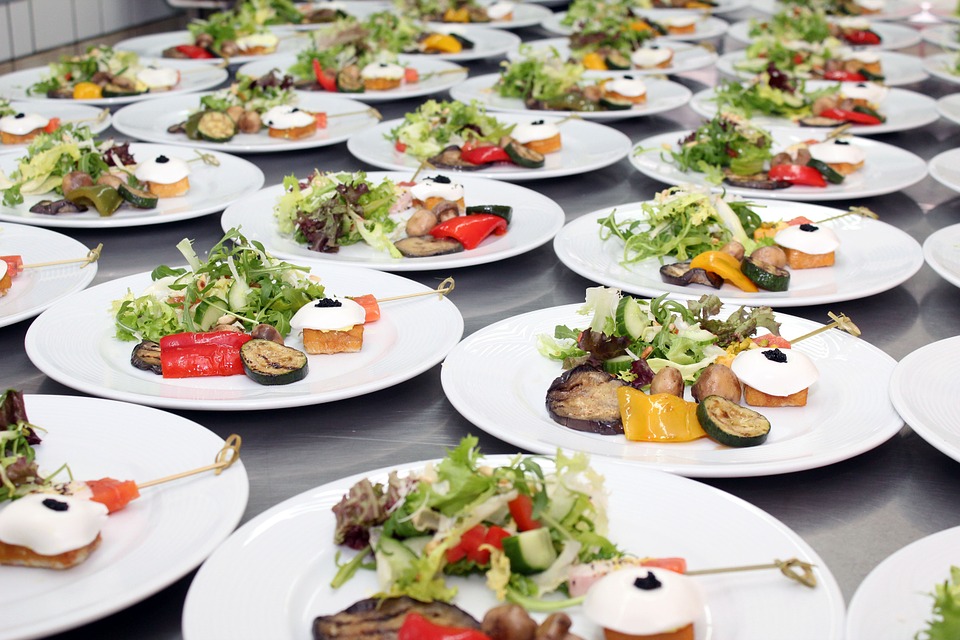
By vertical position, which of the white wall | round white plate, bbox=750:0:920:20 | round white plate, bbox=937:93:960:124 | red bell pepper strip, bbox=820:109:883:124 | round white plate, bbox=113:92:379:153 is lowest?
the white wall

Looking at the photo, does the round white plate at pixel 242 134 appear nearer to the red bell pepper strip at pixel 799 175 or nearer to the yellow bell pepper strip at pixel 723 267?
the red bell pepper strip at pixel 799 175

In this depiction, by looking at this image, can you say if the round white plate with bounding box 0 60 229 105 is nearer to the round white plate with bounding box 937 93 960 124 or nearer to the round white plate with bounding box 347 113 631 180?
the round white plate with bounding box 347 113 631 180

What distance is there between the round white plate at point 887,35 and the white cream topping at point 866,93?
1.66m

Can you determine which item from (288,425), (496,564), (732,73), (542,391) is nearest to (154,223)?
(288,425)

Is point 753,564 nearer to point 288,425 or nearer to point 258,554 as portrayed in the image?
point 258,554

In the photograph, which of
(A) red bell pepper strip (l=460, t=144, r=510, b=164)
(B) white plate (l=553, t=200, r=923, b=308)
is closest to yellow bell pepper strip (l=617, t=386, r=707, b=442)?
(B) white plate (l=553, t=200, r=923, b=308)

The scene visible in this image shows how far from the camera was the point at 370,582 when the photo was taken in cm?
174

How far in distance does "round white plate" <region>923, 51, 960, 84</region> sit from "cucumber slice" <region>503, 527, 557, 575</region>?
4.92 metres

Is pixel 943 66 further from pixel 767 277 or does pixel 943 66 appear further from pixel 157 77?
pixel 157 77

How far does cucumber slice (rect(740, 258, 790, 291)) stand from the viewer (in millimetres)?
3002

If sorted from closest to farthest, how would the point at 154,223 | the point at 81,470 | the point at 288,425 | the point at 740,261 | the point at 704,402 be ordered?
the point at 81,470, the point at 704,402, the point at 288,425, the point at 740,261, the point at 154,223

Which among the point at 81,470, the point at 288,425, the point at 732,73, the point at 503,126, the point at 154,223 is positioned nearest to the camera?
the point at 81,470

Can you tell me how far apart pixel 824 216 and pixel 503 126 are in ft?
4.72

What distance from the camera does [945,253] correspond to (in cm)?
317
